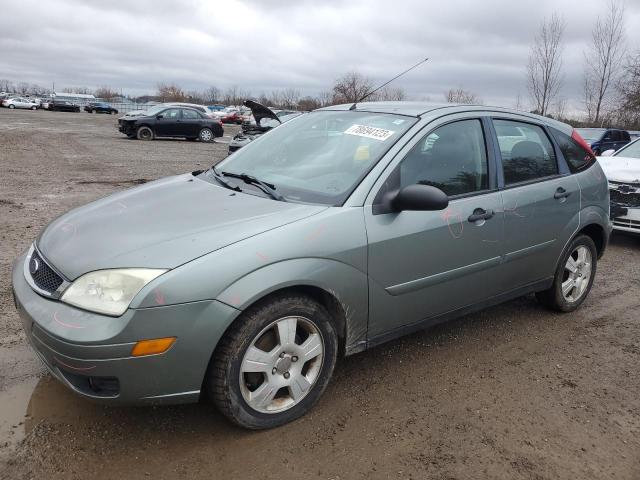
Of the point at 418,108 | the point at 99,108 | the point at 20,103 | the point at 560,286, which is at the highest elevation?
the point at 20,103

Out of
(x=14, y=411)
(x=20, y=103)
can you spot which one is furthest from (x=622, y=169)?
(x=20, y=103)

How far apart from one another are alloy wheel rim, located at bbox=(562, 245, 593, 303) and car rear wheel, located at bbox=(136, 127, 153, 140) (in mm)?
20235

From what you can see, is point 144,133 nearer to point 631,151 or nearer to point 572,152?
point 631,151

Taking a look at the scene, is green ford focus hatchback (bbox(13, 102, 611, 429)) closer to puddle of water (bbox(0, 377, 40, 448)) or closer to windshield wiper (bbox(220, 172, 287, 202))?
windshield wiper (bbox(220, 172, 287, 202))

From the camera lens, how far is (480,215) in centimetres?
345

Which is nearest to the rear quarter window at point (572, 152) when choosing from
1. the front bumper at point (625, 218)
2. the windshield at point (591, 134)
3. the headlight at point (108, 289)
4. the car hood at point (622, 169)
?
the front bumper at point (625, 218)

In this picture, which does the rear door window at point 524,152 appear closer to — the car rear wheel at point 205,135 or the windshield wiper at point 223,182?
the windshield wiper at point 223,182

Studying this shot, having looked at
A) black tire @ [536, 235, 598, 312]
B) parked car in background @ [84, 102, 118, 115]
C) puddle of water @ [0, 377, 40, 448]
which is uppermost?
parked car in background @ [84, 102, 118, 115]

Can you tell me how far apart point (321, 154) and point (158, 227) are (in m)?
1.19

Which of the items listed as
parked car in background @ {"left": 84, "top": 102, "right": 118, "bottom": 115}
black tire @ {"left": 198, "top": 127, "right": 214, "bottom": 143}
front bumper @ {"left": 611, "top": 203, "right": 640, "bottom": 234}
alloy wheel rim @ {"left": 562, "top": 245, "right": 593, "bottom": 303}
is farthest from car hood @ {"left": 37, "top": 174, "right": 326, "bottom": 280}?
parked car in background @ {"left": 84, "top": 102, "right": 118, "bottom": 115}

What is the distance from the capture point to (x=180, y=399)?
248 cm

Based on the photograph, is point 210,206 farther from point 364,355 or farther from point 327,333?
point 364,355

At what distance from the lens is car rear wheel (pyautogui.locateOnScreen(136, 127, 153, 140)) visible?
2184 centimetres

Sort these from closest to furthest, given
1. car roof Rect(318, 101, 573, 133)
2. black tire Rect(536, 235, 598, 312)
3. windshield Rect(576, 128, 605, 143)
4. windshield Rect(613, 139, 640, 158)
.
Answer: car roof Rect(318, 101, 573, 133)
black tire Rect(536, 235, 598, 312)
windshield Rect(613, 139, 640, 158)
windshield Rect(576, 128, 605, 143)
